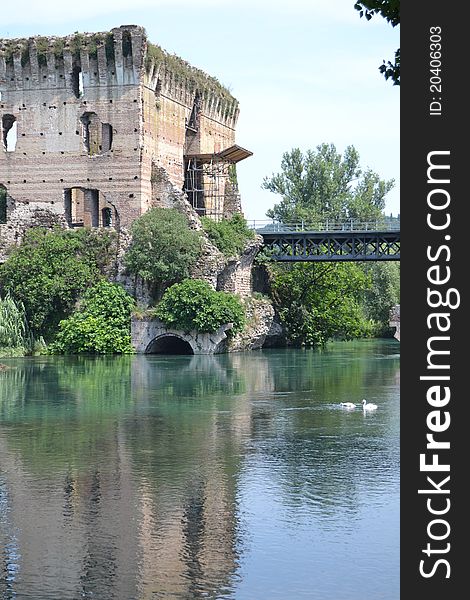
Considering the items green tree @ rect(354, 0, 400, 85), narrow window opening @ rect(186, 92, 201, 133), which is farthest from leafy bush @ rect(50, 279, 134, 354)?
green tree @ rect(354, 0, 400, 85)

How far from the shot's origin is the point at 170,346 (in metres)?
44.6

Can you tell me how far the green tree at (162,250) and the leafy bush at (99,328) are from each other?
125cm

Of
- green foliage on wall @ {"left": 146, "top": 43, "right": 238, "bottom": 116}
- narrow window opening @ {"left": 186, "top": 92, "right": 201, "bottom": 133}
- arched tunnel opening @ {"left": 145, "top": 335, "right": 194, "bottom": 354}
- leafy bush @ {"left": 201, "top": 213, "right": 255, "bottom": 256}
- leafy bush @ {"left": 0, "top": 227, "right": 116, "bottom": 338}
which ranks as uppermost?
A: green foliage on wall @ {"left": 146, "top": 43, "right": 238, "bottom": 116}

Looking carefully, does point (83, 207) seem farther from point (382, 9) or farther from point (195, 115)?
point (382, 9)

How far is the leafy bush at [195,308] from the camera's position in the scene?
41906 mm

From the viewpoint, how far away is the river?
12.7 m

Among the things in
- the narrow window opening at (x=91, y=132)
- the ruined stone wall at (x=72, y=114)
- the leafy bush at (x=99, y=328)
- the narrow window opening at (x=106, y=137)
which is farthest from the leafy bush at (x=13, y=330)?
the narrow window opening at (x=106, y=137)

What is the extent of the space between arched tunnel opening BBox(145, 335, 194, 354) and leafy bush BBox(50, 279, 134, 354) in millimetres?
1328

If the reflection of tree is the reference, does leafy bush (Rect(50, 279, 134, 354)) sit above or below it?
above

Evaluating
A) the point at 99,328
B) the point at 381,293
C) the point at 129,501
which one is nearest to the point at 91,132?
the point at 99,328

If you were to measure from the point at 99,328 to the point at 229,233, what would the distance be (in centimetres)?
677

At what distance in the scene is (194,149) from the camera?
50625mm

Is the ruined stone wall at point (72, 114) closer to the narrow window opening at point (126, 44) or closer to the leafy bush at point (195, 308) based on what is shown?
the narrow window opening at point (126, 44)

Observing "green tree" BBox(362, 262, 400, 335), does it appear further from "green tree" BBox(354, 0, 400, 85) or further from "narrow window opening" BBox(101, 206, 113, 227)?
"green tree" BBox(354, 0, 400, 85)
